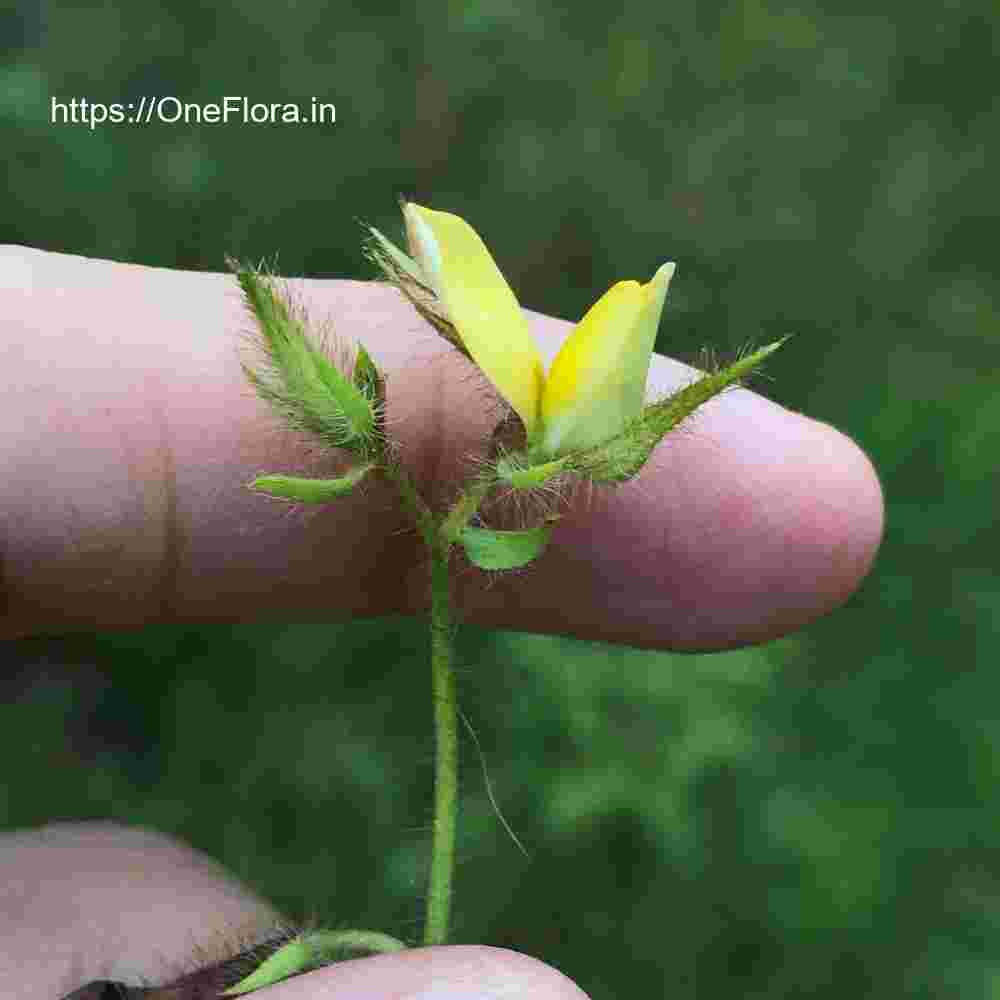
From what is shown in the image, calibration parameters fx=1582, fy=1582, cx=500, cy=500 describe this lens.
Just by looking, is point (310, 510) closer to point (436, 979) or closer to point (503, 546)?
point (503, 546)

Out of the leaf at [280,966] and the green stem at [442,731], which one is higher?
the green stem at [442,731]

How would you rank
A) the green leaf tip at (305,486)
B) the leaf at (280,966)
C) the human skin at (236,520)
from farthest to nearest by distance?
1. the human skin at (236,520)
2. the leaf at (280,966)
3. the green leaf tip at (305,486)

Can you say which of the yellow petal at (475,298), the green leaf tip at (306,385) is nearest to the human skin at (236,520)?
the green leaf tip at (306,385)

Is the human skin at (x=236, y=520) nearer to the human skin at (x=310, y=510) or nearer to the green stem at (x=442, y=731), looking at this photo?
the human skin at (x=310, y=510)

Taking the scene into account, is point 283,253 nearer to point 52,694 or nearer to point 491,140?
Result: point 491,140

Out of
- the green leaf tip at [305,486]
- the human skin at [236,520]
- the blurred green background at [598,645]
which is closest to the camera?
the green leaf tip at [305,486]

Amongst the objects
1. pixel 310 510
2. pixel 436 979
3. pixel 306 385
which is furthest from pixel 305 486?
pixel 310 510
